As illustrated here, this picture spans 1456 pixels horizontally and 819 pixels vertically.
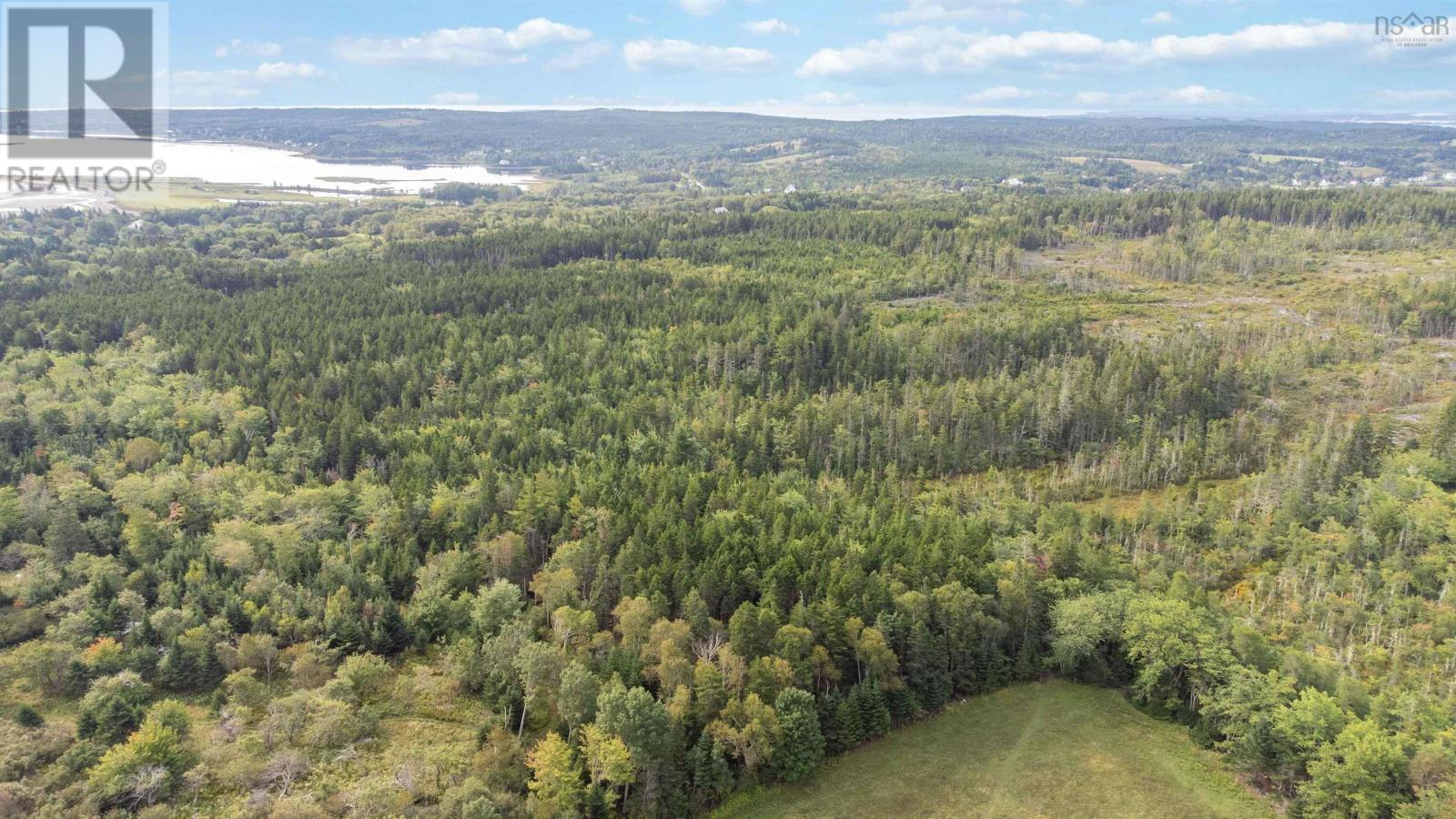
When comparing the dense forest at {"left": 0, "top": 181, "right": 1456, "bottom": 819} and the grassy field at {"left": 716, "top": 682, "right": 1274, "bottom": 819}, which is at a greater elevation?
the dense forest at {"left": 0, "top": 181, "right": 1456, "bottom": 819}

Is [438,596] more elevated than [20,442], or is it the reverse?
[20,442]

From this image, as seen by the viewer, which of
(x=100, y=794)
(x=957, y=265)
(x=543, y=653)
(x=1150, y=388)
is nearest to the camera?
(x=100, y=794)

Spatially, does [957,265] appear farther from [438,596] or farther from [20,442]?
[20,442]

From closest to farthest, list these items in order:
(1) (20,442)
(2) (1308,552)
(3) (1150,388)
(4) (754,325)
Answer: (2) (1308,552) < (1) (20,442) < (3) (1150,388) < (4) (754,325)

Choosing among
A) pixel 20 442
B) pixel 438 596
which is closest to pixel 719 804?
pixel 438 596

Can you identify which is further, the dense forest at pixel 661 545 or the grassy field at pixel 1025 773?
the grassy field at pixel 1025 773

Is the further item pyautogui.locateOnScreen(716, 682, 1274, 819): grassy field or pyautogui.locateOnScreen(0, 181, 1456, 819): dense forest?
pyautogui.locateOnScreen(716, 682, 1274, 819): grassy field

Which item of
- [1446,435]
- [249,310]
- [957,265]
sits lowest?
[1446,435]
